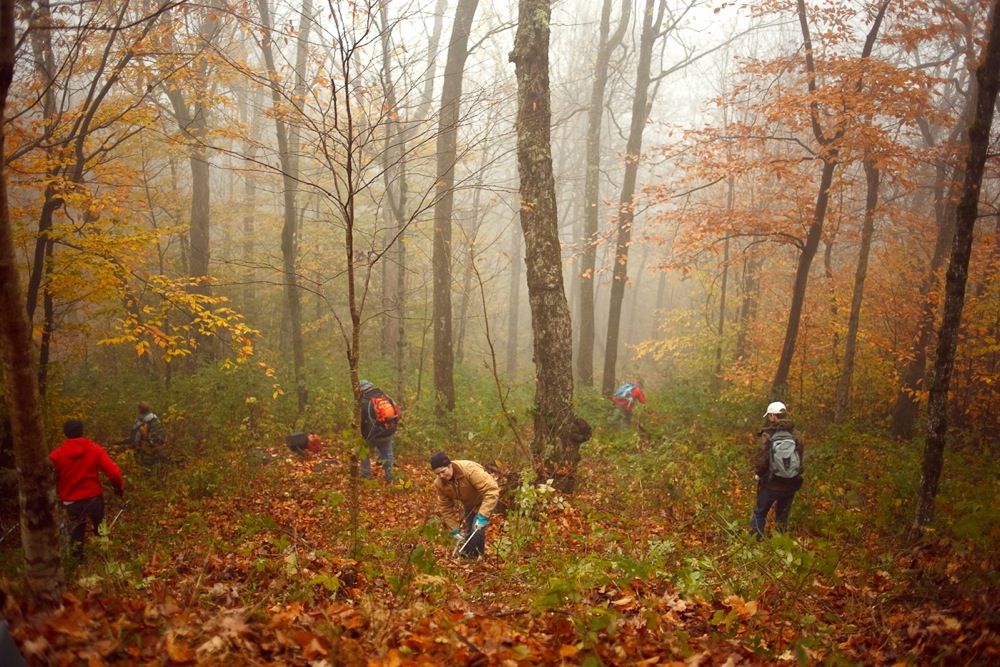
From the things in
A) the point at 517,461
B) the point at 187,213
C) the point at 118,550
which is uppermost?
the point at 187,213

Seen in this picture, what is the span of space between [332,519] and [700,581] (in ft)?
16.1

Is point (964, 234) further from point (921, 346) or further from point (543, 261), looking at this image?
point (921, 346)

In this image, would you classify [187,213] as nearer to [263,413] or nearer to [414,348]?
[414,348]

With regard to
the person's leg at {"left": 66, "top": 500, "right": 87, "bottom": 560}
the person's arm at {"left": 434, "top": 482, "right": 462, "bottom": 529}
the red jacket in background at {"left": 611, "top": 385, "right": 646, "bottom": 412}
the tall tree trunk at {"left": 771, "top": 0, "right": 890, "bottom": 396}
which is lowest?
the person's leg at {"left": 66, "top": 500, "right": 87, "bottom": 560}

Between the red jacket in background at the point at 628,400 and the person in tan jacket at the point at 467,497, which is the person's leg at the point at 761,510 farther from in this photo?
the red jacket in background at the point at 628,400

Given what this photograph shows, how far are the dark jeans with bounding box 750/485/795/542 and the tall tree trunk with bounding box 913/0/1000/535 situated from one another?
161 centimetres

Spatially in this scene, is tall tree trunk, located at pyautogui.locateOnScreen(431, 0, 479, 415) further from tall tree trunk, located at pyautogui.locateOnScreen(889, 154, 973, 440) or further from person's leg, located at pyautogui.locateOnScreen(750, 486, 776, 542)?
tall tree trunk, located at pyautogui.locateOnScreen(889, 154, 973, 440)

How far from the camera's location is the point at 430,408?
13.0 m

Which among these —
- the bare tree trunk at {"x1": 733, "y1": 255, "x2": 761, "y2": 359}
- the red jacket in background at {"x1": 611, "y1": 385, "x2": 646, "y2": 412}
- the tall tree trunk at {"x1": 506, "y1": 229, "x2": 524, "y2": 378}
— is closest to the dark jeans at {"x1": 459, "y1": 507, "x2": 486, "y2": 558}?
the red jacket in background at {"x1": 611, "y1": 385, "x2": 646, "y2": 412}

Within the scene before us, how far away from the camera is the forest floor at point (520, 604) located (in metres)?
3.24

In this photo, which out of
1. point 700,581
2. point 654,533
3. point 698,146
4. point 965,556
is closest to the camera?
point 700,581

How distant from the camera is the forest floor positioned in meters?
3.24

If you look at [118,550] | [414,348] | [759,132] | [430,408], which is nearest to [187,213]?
[414,348]

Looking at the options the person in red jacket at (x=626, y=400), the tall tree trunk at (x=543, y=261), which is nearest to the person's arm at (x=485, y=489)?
the tall tree trunk at (x=543, y=261)
